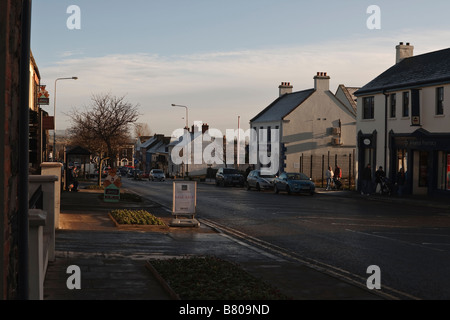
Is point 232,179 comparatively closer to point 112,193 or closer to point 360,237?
point 112,193

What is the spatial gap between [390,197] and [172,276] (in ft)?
87.1

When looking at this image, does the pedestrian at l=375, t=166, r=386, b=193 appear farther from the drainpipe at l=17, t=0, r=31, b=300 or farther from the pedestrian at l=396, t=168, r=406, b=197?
the drainpipe at l=17, t=0, r=31, b=300

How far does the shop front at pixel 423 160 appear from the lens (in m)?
33.2

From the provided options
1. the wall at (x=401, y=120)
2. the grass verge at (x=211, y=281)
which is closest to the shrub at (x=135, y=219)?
the grass verge at (x=211, y=281)

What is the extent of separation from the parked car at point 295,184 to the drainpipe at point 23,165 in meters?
31.8

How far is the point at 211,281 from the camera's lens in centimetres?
931

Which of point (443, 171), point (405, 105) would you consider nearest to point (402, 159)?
point (405, 105)

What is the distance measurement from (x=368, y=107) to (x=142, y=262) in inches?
1241

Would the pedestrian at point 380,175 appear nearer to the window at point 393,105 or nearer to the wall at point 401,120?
the wall at point 401,120

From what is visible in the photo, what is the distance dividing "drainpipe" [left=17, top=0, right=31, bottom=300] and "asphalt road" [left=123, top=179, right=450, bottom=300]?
5.59 m

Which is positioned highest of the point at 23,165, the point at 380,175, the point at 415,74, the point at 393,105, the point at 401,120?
the point at 415,74
